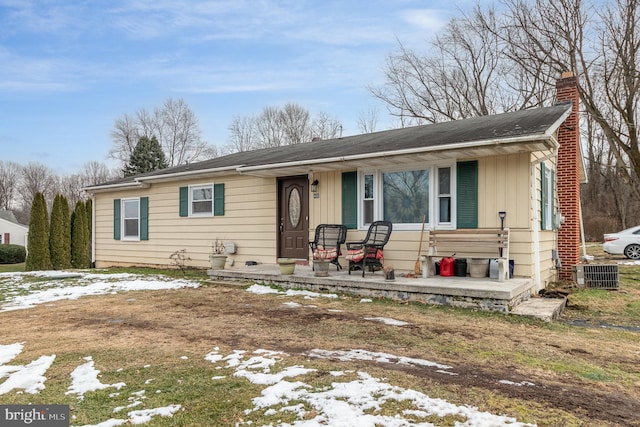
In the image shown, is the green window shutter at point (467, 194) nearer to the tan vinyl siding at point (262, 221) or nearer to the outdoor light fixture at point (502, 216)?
the tan vinyl siding at point (262, 221)

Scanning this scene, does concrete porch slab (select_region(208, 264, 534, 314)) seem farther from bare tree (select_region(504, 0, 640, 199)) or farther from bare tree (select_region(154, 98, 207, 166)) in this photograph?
bare tree (select_region(154, 98, 207, 166))

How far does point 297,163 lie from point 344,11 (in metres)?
6.78

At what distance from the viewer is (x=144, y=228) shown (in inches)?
496

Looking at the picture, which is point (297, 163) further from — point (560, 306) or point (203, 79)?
point (203, 79)

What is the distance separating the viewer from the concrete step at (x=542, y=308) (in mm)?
5465

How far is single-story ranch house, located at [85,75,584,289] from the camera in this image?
6875 millimetres

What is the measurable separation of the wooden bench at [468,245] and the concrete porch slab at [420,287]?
33cm

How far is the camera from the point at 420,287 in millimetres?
6301

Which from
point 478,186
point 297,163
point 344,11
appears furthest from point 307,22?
point 478,186

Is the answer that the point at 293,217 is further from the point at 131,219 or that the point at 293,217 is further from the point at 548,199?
the point at 131,219

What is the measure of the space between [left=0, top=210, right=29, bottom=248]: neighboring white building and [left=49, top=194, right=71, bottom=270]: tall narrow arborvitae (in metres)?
27.0

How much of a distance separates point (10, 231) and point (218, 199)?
1371 inches

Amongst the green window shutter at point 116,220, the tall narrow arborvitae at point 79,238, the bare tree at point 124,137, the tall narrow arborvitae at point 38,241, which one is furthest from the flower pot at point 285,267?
the bare tree at point 124,137

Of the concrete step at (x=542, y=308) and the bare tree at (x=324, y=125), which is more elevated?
the bare tree at (x=324, y=125)
